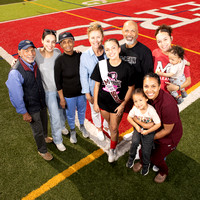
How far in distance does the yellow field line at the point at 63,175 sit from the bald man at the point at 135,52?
1736 millimetres

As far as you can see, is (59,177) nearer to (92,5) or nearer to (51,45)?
(51,45)

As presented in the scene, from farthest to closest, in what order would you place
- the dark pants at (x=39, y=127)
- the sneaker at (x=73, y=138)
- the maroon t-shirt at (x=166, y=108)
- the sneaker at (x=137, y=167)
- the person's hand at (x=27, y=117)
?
the sneaker at (x=73, y=138) → the sneaker at (x=137, y=167) → the dark pants at (x=39, y=127) → the person's hand at (x=27, y=117) → the maroon t-shirt at (x=166, y=108)

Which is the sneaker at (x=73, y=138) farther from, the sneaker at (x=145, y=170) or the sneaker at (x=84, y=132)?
the sneaker at (x=145, y=170)

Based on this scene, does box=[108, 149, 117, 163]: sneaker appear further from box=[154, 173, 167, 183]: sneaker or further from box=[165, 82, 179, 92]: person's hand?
box=[165, 82, 179, 92]: person's hand

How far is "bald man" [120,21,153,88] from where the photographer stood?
3.07 m

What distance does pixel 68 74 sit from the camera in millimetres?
3201

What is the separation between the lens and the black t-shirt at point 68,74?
10.2 ft

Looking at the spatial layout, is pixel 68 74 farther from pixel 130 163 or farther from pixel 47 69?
pixel 130 163

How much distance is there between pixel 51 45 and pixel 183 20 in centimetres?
1080

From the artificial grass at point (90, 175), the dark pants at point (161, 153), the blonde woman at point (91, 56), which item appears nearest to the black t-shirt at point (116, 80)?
the blonde woman at point (91, 56)

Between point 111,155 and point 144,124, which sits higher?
point 144,124

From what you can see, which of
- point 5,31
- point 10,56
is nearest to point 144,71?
point 10,56

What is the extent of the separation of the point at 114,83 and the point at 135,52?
2.22 ft

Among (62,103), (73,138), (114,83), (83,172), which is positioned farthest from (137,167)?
(62,103)
